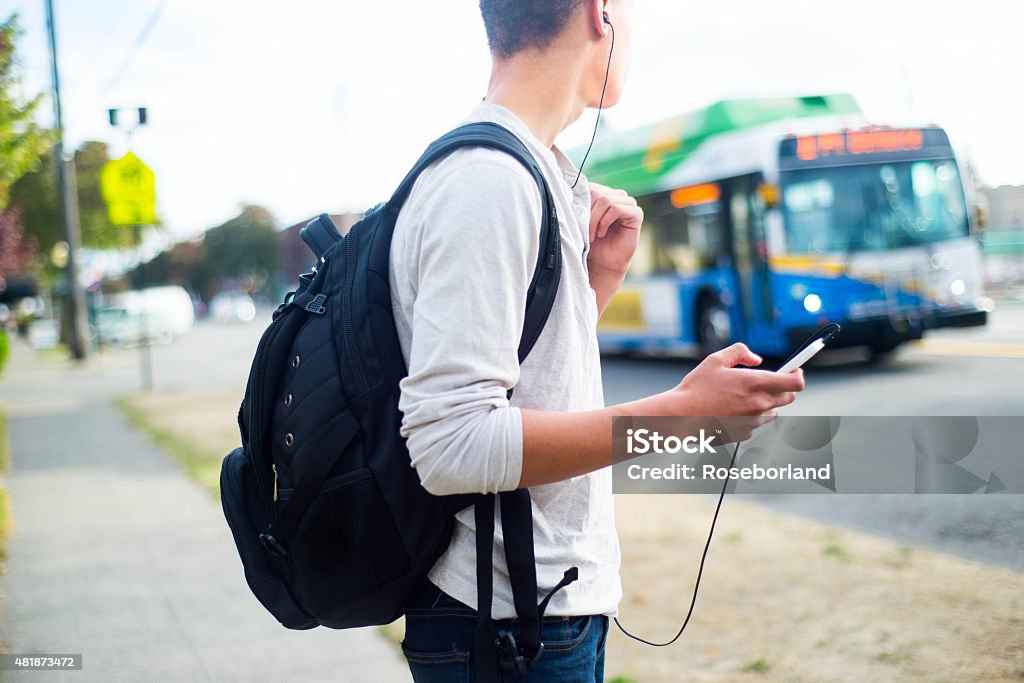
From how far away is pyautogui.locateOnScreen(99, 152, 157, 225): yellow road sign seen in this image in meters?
12.5

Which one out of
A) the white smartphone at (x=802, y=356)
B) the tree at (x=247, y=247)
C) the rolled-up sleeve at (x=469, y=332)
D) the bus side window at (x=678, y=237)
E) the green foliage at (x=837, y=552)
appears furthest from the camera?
the tree at (x=247, y=247)

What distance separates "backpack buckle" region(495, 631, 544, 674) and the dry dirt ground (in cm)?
223

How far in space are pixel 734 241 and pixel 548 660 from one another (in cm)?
1132

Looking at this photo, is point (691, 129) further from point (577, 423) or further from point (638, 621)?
point (577, 423)

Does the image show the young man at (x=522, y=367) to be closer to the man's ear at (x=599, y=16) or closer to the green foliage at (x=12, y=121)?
the man's ear at (x=599, y=16)

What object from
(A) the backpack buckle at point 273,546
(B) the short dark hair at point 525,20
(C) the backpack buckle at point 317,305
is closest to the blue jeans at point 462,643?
(A) the backpack buckle at point 273,546

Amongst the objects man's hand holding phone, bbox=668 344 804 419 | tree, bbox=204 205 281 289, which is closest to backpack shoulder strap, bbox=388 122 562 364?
man's hand holding phone, bbox=668 344 804 419

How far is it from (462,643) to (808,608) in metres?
2.90

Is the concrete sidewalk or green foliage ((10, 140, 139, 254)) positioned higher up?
green foliage ((10, 140, 139, 254))

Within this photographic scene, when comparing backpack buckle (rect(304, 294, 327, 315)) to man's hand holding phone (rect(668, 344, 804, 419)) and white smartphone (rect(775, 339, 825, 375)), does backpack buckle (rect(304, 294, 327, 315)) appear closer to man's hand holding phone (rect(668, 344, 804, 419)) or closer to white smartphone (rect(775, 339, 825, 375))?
man's hand holding phone (rect(668, 344, 804, 419))

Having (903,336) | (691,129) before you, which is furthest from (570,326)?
(691,129)

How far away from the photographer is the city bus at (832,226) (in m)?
10.9

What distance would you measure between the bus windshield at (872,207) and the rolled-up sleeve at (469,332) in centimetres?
1047

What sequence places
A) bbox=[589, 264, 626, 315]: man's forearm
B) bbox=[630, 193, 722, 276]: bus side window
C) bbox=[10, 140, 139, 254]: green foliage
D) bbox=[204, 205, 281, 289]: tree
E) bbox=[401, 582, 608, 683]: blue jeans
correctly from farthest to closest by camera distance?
bbox=[204, 205, 281, 289]: tree < bbox=[10, 140, 139, 254]: green foliage < bbox=[630, 193, 722, 276]: bus side window < bbox=[589, 264, 626, 315]: man's forearm < bbox=[401, 582, 608, 683]: blue jeans
